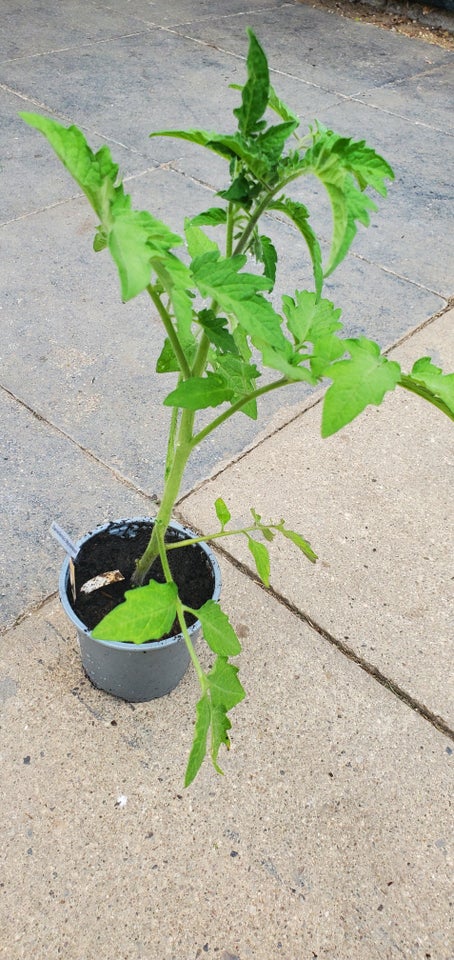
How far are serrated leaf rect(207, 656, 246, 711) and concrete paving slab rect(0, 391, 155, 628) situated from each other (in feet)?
2.84

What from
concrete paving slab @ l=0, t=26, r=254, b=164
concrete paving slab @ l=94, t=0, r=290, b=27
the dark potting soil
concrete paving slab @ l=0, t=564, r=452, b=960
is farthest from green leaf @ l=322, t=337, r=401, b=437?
concrete paving slab @ l=94, t=0, r=290, b=27

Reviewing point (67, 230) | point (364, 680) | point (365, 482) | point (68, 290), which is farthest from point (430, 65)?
point (364, 680)

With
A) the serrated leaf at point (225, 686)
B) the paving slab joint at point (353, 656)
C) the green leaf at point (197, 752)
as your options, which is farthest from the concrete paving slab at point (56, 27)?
the green leaf at point (197, 752)

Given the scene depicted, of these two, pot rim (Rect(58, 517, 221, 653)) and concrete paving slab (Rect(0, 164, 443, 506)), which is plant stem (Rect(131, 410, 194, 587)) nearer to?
pot rim (Rect(58, 517, 221, 653))

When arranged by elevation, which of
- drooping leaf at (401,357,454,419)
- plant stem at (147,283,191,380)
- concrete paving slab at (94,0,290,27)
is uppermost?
drooping leaf at (401,357,454,419)

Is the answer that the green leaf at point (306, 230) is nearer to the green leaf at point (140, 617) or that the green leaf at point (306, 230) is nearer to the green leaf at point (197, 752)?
the green leaf at point (140, 617)

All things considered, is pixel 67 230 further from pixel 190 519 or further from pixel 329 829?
pixel 329 829

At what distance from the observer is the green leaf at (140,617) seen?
1.34 metres

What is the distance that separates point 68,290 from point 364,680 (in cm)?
208

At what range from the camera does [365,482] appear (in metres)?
2.59

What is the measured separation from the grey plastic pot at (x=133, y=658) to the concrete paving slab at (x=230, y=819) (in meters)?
0.07

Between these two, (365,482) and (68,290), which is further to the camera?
(68,290)

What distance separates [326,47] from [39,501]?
516cm

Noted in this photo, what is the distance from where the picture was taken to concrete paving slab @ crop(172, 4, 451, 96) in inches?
218
